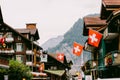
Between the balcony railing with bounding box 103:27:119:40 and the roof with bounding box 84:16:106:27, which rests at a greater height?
the roof with bounding box 84:16:106:27

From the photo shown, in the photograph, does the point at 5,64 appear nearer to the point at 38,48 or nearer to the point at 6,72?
the point at 6,72

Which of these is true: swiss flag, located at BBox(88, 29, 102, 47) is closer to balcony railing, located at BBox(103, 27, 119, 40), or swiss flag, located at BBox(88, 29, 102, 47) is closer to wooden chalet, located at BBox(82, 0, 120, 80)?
wooden chalet, located at BBox(82, 0, 120, 80)

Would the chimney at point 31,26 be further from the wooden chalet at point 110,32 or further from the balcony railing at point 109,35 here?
the balcony railing at point 109,35

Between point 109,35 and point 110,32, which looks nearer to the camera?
point 110,32

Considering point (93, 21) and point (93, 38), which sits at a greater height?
point (93, 21)

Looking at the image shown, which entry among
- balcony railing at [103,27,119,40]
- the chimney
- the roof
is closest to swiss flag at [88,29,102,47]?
balcony railing at [103,27,119,40]

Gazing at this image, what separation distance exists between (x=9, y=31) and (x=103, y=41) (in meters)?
48.9

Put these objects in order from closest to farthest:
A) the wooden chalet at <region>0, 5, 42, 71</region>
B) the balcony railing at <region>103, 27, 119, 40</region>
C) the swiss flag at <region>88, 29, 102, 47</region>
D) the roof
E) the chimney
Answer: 1. the swiss flag at <region>88, 29, 102, 47</region>
2. the balcony railing at <region>103, 27, 119, 40</region>
3. the roof
4. the wooden chalet at <region>0, 5, 42, 71</region>
5. the chimney

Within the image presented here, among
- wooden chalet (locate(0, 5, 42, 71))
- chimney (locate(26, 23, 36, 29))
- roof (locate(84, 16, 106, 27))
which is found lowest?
wooden chalet (locate(0, 5, 42, 71))

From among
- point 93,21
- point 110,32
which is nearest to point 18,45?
point 93,21

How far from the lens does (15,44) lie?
287 feet

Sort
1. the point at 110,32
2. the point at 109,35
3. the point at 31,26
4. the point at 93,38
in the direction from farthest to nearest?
the point at 31,26 < the point at 109,35 < the point at 110,32 < the point at 93,38

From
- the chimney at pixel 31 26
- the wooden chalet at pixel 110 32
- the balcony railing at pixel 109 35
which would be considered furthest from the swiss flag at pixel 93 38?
the chimney at pixel 31 26

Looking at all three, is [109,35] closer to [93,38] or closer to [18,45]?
[93,38]
